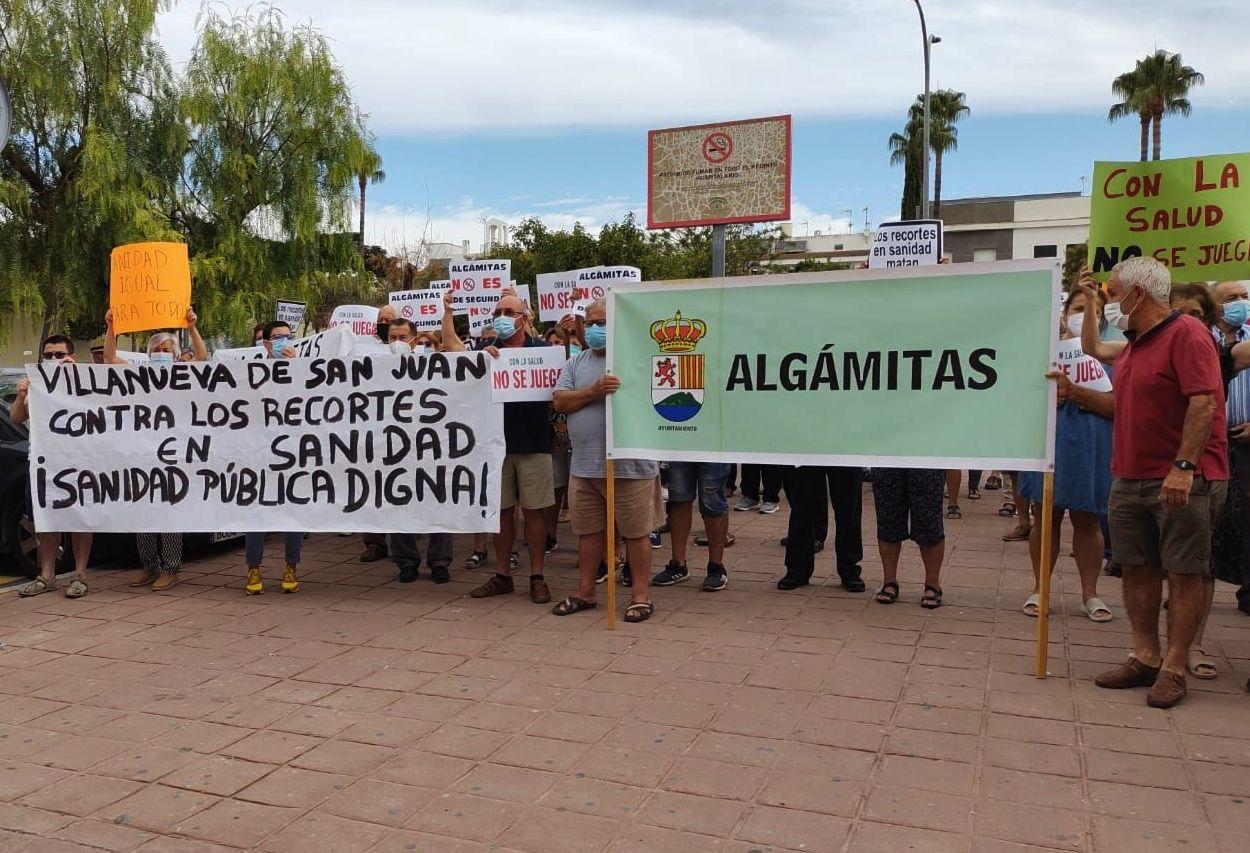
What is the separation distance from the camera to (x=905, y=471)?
6.39 meters

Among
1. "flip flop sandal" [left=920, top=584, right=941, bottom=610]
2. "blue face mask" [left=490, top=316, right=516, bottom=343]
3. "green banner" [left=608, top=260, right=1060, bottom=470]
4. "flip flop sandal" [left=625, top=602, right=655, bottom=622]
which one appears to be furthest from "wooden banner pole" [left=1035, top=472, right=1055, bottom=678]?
"blue face mask" [left=490, top=316, right=516, bottom=343]

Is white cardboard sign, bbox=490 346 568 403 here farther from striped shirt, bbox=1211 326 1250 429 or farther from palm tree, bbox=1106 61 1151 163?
palm tree, bbox=1106 61 1151 163

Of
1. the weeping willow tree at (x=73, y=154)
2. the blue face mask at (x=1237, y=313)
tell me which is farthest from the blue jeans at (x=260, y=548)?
the weeping willow tree at (x=73, y=154)

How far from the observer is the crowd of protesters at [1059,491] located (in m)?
4.66

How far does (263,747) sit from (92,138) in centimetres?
2308

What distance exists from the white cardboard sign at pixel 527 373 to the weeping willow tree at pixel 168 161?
66.0 ft

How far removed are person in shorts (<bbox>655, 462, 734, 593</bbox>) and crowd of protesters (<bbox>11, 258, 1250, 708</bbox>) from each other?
0.01 metres

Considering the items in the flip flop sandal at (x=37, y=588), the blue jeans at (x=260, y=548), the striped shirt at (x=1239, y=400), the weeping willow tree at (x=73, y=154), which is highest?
the weeping willow tree at (x=73, y=154)

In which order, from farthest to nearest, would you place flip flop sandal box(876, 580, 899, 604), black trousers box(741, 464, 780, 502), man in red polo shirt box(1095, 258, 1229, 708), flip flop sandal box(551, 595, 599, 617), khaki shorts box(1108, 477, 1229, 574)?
black trousers box(741, 464, 780, 502) → flip flop sandal box(876, 580, 899, 604) → flip flop sandal box(551, 595, 599, 617) → khaki shorts box(1108, 477, 1229, 574) → man in red polo shirt box(1095, 258, 1229, 708)

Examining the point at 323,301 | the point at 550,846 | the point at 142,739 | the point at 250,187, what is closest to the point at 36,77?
the point at 250,187

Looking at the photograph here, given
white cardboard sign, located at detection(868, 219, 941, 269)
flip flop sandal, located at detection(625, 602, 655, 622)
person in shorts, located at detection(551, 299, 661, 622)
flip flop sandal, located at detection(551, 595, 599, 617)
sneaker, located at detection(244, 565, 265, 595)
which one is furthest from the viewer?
white cardboard sign, located at detection(868, 219, 941, 269)

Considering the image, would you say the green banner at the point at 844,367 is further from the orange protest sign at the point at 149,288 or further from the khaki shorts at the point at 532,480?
the orange protest sign at the point at 149,288

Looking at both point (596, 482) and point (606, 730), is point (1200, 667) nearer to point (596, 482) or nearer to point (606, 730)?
point (606, 730)

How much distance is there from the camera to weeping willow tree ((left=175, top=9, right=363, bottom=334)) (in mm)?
25656
